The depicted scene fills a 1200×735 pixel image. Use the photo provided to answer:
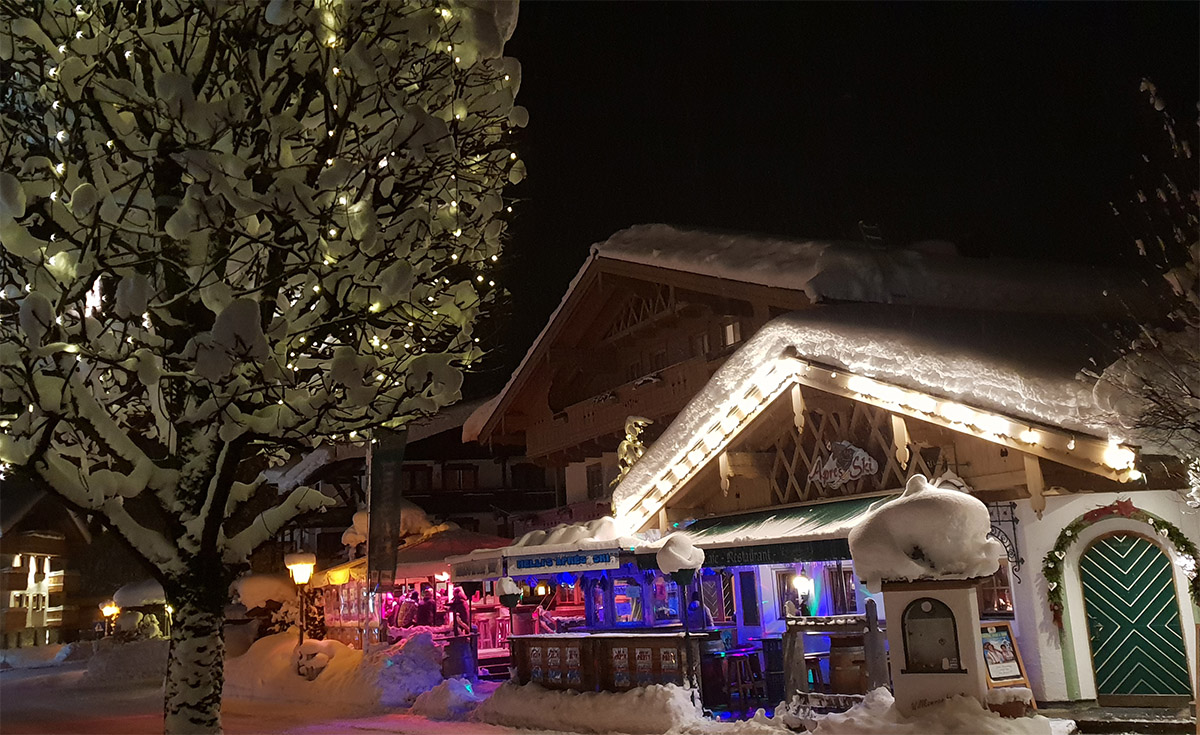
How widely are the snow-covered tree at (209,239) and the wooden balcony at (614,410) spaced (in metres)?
12.4

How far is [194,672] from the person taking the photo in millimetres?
7035

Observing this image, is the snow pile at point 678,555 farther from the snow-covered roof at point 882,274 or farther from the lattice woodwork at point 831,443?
the snow-covered roof at point 882,274

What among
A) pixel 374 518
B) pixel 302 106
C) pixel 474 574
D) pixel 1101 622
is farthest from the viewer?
pixel 374 518

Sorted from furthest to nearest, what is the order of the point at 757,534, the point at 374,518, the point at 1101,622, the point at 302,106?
1. the point at 374,518
2. the point at 757,534
3. the point at 1101,622
4. the point at 302,106

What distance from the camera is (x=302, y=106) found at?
7.77 meters

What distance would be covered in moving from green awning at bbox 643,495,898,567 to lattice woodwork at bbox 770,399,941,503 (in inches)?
12.5

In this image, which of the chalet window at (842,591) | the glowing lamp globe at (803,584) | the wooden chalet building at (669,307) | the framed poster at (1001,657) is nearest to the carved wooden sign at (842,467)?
the chalet window at (842,591)

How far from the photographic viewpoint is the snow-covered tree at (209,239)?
6.53 m

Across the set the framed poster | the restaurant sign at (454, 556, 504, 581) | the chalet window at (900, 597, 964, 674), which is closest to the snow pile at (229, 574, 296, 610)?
the restaurant sign at (454, 556, 504, 581)

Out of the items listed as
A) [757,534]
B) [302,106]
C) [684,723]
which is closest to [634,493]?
[757,534]

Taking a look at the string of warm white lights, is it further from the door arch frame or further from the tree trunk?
the tree trunk

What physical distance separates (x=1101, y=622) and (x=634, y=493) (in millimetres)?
7327

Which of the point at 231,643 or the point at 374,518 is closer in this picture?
the point at 374,518

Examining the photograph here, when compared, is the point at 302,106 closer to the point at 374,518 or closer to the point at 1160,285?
the point at 1160,285
